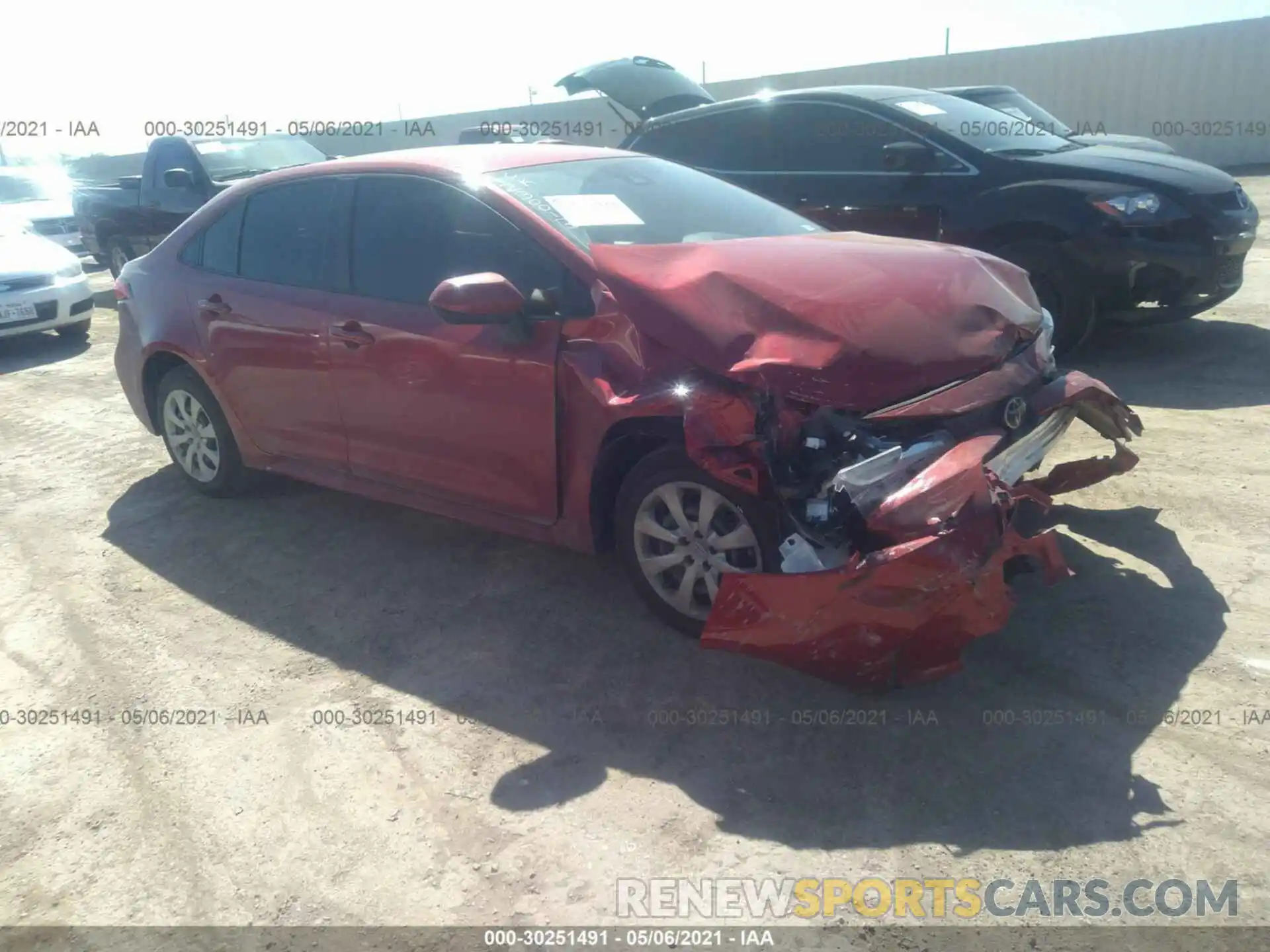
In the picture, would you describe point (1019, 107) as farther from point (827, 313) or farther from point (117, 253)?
point (117, 253)

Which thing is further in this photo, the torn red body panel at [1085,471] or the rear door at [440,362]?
the torn red body panel at [1085,471]

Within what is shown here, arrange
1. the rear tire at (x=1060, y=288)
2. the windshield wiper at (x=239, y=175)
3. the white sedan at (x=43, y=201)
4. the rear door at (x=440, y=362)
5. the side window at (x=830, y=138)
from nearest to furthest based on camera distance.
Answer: the rear door at (x=440, y=362) → the rear tire at (x=1060, y=288) → the side window at (x=830, y=138) → the windshield wiper at (x=239, y=175) → the white sedan at (x=43, y=201)

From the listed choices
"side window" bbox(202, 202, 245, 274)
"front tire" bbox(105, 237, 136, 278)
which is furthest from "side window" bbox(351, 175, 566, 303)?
"front tire" bbox(105, 237, 136, 278)

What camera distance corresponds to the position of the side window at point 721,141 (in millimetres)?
7367

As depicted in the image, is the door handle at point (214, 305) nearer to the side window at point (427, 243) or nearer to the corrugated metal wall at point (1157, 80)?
the side window at point (427, 243)

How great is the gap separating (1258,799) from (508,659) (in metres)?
2.34

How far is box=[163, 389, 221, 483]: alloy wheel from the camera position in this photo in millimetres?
5156

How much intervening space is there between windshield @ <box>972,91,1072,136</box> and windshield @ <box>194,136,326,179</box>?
6.83 m

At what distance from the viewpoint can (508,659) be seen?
142 inches

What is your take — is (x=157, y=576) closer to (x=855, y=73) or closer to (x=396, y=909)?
(x=396, y=909)

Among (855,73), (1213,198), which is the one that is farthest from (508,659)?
(855,73)

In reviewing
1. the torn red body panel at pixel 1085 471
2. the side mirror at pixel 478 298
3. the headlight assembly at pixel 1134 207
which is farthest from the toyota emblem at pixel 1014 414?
the headlight assembly at pixel 1134 207

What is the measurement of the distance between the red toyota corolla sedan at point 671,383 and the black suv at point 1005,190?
7.91 ft

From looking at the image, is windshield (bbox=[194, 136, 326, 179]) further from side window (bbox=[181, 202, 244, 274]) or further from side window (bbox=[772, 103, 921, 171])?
side window (bbox=[181, 202, 244, 274])
